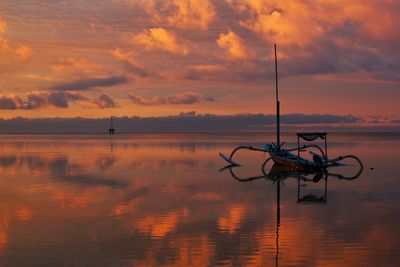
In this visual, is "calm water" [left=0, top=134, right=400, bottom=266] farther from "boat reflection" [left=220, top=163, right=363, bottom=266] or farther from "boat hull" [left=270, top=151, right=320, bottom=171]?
"boat hull" [left=270, top=151, right=320, bottom=171]

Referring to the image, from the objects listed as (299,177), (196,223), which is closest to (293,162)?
(299,177)

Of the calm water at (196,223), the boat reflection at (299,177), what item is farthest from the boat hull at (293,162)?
the calm water at (196,223)

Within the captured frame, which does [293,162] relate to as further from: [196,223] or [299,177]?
[196,223]

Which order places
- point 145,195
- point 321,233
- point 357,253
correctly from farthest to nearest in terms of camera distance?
point 145,195, point 321,233, point 357,253

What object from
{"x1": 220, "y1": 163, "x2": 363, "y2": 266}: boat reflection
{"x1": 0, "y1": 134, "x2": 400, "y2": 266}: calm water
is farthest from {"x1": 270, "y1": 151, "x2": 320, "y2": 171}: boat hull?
{"x1": 0, "y1": 134, "x2": 400, "y2": 266}: calm water

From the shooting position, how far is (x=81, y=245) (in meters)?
18.6

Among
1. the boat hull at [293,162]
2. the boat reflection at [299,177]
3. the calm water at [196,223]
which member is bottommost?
the calm water at [196,223]

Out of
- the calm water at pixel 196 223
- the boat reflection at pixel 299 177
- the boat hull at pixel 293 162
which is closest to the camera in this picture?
the calm water at pixel 196 223

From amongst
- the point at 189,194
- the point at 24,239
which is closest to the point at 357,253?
the point at 24,239

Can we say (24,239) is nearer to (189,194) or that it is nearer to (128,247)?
(128,247)

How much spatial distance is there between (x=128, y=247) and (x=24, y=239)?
4020 mm

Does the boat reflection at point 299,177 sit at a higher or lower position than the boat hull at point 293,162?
lower

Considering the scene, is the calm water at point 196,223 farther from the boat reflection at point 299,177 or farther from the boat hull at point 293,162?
the boat hull at point 293,162

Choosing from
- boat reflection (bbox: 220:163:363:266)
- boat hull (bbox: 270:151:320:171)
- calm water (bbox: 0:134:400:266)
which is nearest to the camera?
calm water (bbox: 0:134:400:266)
